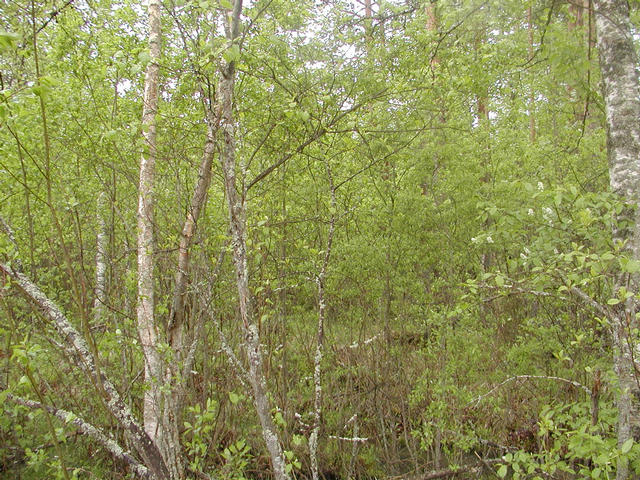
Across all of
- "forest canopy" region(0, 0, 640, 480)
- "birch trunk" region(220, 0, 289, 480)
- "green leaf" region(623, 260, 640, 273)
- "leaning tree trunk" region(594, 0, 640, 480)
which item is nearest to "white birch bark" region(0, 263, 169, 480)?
"forest canopy" region(0, 0, 640, 480)

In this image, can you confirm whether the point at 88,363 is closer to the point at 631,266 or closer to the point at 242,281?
the point at 242,281

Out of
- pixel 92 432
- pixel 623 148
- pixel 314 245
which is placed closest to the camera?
pixel 623 148

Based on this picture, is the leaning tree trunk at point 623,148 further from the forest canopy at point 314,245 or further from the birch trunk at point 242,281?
the birch trunk at point 242,281

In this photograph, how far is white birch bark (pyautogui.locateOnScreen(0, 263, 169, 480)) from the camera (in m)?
2.76

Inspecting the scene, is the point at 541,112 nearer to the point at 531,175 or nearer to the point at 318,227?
the point at 531,175

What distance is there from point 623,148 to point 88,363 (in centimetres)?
361

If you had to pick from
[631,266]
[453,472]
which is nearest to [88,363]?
[631,266]

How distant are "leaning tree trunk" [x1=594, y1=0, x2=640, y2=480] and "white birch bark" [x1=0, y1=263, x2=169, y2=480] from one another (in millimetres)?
2931

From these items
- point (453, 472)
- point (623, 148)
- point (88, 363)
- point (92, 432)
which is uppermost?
point (623, 148)

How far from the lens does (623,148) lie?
8.95ft

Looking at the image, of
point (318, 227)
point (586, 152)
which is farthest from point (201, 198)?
point (586, 152)

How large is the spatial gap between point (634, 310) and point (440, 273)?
2.97 meters

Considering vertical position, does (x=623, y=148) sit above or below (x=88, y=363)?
above

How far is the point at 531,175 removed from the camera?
626 cm
